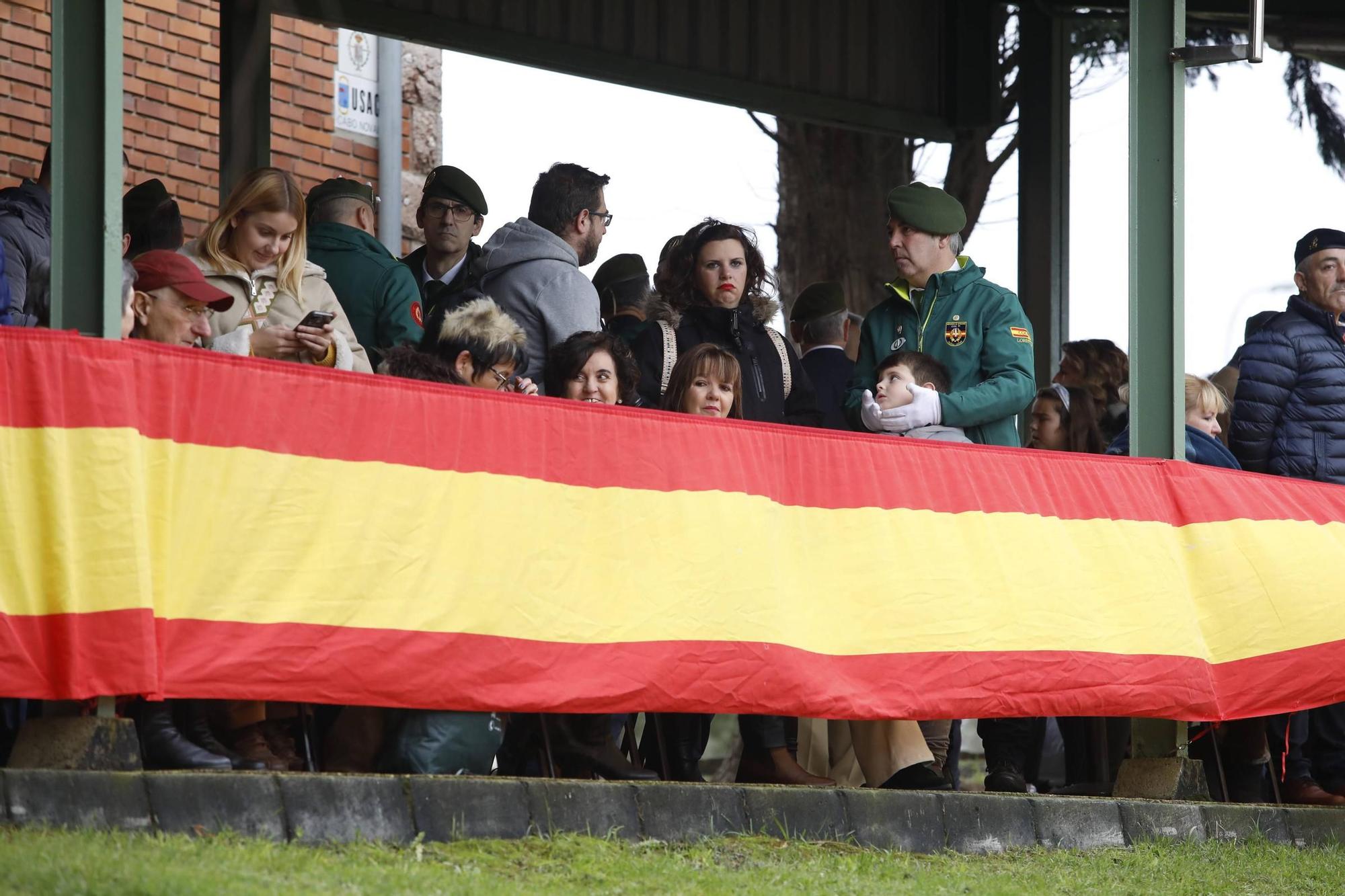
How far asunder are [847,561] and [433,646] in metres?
1.48

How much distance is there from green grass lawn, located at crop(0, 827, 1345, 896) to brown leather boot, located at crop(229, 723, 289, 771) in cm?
61

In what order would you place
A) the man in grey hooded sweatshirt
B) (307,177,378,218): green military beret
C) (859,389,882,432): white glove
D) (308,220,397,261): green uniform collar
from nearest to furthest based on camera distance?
the man in grey hooded sweatshirt → (859,389,882,432): white glove → (308,220,397,261): green uniform collar → (307,177,378,218): green military beret

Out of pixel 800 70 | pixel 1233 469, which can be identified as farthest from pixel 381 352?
pixel 800 70

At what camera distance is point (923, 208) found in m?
7.11

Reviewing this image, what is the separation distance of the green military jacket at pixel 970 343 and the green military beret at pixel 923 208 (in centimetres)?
17

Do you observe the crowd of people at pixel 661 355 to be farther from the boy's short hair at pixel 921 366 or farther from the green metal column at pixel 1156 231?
the green metal column at pixel 1156 231

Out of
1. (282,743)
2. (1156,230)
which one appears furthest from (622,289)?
(282,743)

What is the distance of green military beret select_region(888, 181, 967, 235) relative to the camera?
711 centimetres

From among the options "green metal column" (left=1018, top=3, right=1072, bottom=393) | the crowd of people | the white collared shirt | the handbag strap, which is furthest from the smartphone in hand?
"green metal column" (left=1018, top=3, right=1072, bottom=393)

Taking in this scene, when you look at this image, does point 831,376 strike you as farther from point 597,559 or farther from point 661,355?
point 597,559

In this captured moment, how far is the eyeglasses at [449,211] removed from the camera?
7.49 m

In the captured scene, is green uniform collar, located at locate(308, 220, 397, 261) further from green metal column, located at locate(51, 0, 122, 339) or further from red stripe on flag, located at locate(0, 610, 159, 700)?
red stripe on flag, located at locate(0, 610, 159, 700)

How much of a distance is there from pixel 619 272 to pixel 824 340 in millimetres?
966

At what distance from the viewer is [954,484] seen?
6469 millimetres
